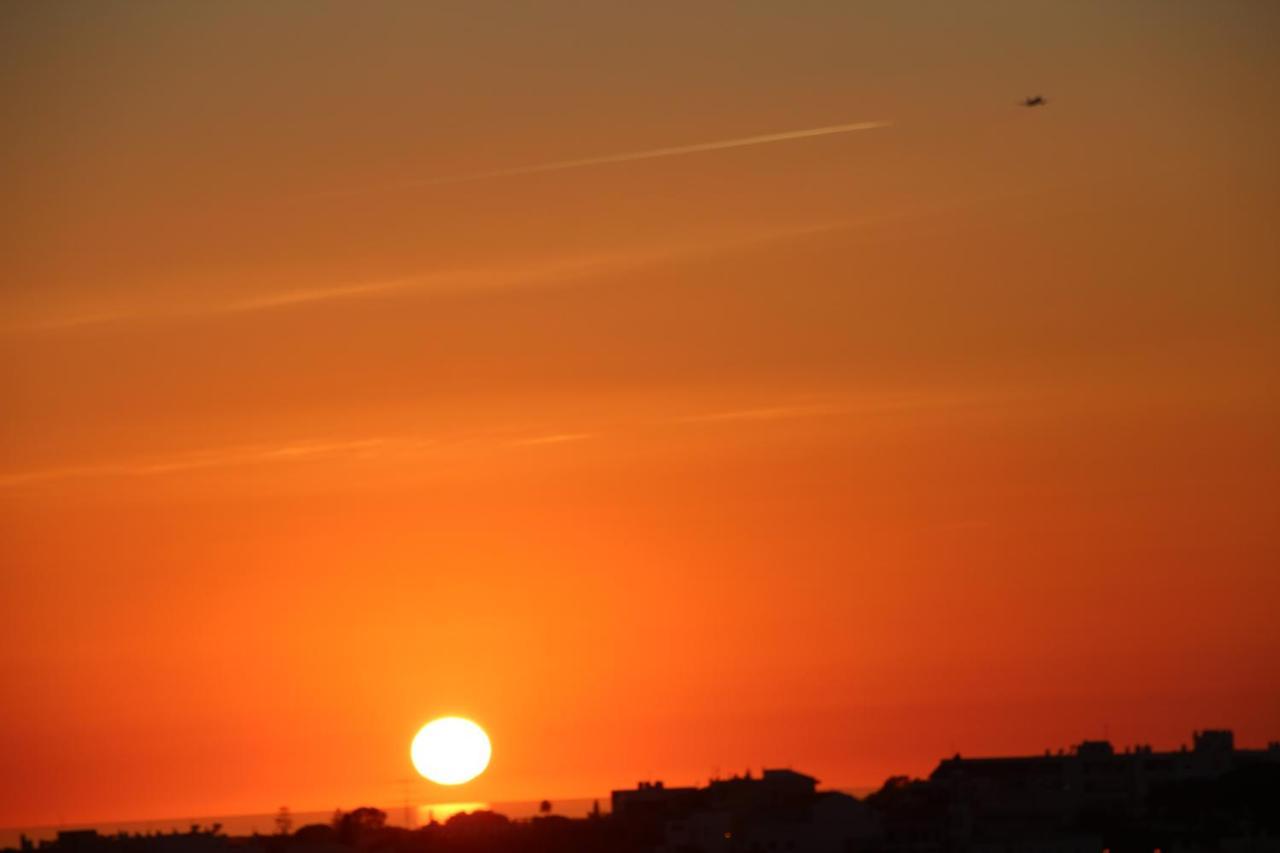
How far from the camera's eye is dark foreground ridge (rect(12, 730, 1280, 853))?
106 metres

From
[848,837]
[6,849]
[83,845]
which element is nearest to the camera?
[848,837]

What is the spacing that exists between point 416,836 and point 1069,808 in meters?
32.2

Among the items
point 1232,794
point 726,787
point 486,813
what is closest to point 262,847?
point 486,813

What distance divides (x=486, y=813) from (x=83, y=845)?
22.0 m

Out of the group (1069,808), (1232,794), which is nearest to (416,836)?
(1069,808)

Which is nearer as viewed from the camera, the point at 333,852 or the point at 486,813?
the point at 333,852

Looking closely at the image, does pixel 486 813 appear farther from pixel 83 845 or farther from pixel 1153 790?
pixel 1153 790

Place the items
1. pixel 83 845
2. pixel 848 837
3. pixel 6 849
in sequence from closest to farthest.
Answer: pixel 848 837, pixel 83 845, pixel 6 849

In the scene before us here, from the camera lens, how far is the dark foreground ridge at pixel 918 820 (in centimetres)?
10644

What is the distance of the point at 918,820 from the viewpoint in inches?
4387

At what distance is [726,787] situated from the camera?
5064 inches

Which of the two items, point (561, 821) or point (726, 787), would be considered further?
point (726, 787)

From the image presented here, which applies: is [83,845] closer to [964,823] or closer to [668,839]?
[668,839]

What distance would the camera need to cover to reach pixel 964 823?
109 meters
